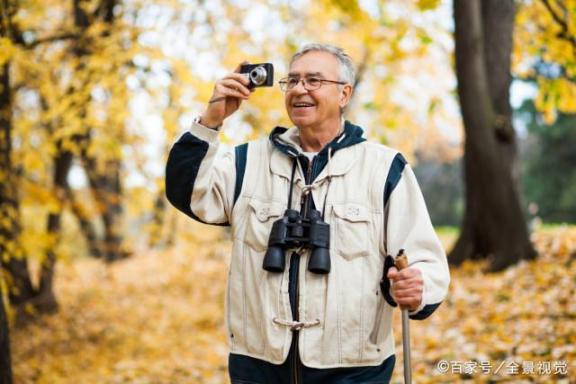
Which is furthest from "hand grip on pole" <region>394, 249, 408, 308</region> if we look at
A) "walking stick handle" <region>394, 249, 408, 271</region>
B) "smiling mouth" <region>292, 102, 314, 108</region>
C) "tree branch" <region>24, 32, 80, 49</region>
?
"tree branch" <region>24, 32, 80, 49</region>

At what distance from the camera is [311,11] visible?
499 inches

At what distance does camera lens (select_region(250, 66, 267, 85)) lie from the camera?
2.55 meters

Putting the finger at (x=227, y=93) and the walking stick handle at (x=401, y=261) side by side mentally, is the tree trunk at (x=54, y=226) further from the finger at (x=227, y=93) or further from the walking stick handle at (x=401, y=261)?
the walking stick handle at (x=401, y=261)

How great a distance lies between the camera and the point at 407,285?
2.31m

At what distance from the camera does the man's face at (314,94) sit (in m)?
2.57

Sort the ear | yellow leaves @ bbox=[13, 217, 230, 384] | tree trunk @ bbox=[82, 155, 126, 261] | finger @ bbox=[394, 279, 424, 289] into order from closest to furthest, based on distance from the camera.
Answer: finger @ bbox=[394, 279, 424, 289]
the ear
yellow leaves @ bbox=[13, 217, 230, 384]
tree trunk @ bbox=[82, 155, 126, 261]

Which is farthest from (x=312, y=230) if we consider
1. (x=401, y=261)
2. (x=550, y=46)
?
(x=550, y=46)

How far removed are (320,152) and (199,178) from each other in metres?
0.47

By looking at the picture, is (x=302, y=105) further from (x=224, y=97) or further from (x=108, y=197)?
(x=108, y=197)

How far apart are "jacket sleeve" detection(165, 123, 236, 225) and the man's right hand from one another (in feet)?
0.15

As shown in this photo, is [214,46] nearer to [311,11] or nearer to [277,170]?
[311,11]

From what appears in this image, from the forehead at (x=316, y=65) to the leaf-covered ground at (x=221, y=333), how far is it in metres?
3.20

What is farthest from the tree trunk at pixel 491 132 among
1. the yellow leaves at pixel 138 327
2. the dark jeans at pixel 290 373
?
the dark jeans at pixel 290 373

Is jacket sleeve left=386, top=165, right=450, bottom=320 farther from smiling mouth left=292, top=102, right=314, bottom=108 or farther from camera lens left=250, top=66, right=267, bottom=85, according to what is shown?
camera lens left=250, top=66, right=267, bottom=85
